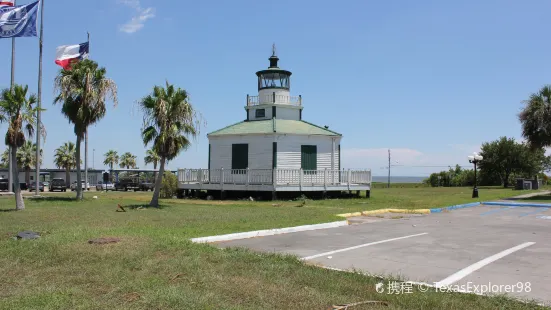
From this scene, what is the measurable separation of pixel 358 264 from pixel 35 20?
25.6 metres

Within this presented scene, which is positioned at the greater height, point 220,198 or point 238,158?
point 238,158

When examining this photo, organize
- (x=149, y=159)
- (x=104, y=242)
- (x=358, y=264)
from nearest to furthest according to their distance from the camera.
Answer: (x=358, y=264) < (x=104, y=242) < (x=149, y=159)

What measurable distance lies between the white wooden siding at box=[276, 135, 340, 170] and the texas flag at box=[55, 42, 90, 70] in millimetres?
13851

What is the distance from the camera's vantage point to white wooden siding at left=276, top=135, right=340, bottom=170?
2756 centimetres

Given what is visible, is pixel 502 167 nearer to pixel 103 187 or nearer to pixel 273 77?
pixel 273 77

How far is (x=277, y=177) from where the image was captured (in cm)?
2552

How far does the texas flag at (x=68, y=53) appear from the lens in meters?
28.3

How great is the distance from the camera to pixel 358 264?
27.1 feet

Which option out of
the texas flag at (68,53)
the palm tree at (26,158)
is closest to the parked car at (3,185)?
the palm tree at (26,158)

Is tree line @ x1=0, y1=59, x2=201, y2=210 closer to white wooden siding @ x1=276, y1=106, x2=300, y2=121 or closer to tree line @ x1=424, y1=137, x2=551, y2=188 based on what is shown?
white wooden siding @ x1=276, y1=106, x2=300, y2=121

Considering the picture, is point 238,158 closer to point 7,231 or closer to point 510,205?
point 510,205

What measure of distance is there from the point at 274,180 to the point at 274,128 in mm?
4092

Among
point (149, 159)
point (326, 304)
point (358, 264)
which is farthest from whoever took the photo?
point (149, 159)

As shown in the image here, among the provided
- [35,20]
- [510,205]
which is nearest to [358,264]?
[510,205]
